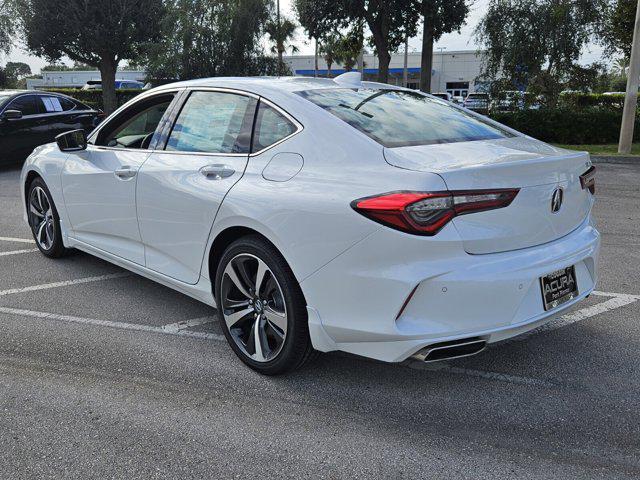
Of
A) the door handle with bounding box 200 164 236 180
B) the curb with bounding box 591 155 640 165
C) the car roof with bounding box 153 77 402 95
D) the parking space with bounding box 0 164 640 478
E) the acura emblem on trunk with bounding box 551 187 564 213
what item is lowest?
the curb with bounding box 591 155 640 165

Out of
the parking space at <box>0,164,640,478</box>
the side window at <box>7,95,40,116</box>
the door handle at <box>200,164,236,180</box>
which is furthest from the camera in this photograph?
the side window at <box>7,95,40,116</box>

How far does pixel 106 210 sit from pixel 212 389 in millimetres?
1819

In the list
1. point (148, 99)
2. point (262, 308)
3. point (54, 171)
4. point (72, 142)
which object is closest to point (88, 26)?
point (54, 171)

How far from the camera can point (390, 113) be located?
11.3 feet

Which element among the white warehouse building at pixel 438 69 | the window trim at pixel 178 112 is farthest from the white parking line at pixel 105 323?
the white warehouse building at pixel 438 69

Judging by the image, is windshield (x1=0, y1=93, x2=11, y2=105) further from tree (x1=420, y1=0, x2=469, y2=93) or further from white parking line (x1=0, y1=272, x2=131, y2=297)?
tree (x1=420, y1=0, x2=469, y2=93)

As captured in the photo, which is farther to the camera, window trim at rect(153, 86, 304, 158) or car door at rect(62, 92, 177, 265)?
car door at rect(62, 92, 177, 265)

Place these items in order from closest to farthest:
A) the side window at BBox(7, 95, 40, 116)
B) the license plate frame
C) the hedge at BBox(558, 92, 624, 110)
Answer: the license plate frame, the side window at BBox(7, 95, 40, 116), the hedge at BBox(558, 92, 624, 110)

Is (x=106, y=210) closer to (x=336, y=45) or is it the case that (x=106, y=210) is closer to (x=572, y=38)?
(x=572, y=38)

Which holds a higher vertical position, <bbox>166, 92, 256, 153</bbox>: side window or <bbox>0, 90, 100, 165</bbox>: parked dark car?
<bbox>166, 92, 256, 153</bbox>: side window

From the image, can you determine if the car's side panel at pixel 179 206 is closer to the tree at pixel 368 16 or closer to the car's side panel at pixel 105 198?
the car's side panel at pixel 105 198

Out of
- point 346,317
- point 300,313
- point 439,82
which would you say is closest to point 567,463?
point 346,317

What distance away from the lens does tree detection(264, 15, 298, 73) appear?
25.4 meters

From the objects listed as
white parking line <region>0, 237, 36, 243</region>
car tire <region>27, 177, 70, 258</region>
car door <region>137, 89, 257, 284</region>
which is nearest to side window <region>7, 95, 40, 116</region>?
white parking line <region>0, 237, 36, 243</region>
